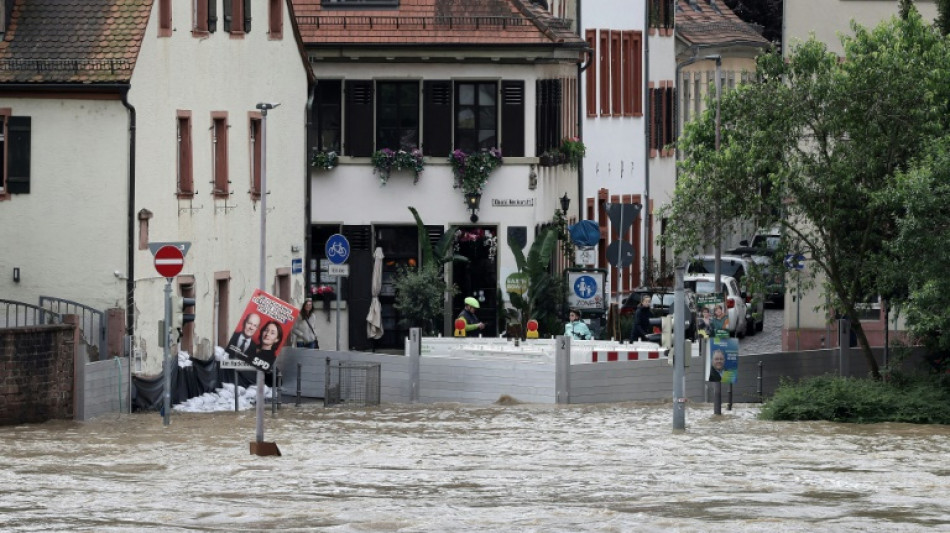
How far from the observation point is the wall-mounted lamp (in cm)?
5378

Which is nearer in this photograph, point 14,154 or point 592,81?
point 14,154

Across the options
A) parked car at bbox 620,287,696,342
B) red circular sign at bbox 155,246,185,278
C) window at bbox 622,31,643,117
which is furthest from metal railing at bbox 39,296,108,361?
window at bbox 622,31,643,117

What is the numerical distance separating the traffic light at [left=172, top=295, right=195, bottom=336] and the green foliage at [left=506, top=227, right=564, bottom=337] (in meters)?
9.51

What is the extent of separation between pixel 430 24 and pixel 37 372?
18.2 metres

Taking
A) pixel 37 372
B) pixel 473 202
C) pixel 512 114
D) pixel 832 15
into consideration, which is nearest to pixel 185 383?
pixel 37 372

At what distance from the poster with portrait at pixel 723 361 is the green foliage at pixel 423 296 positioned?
12.6 meters

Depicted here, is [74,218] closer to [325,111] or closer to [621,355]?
[621,355]

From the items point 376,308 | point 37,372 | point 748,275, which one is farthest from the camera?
point 376,308

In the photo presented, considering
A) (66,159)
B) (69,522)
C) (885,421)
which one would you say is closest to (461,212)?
(66,159)

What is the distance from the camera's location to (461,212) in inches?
2135

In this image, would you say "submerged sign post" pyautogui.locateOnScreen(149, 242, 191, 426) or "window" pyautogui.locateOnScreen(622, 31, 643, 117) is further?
"window" pyautogui.locateOnScreen(622, 31, 643, 117)

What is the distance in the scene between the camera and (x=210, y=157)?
152 ft

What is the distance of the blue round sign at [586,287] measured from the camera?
50.2 m

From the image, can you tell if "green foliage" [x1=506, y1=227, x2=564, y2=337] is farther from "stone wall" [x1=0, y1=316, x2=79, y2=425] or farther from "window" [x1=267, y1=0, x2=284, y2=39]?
"stone wall" [x1=0, y1=316, x2=79, y2=425]
